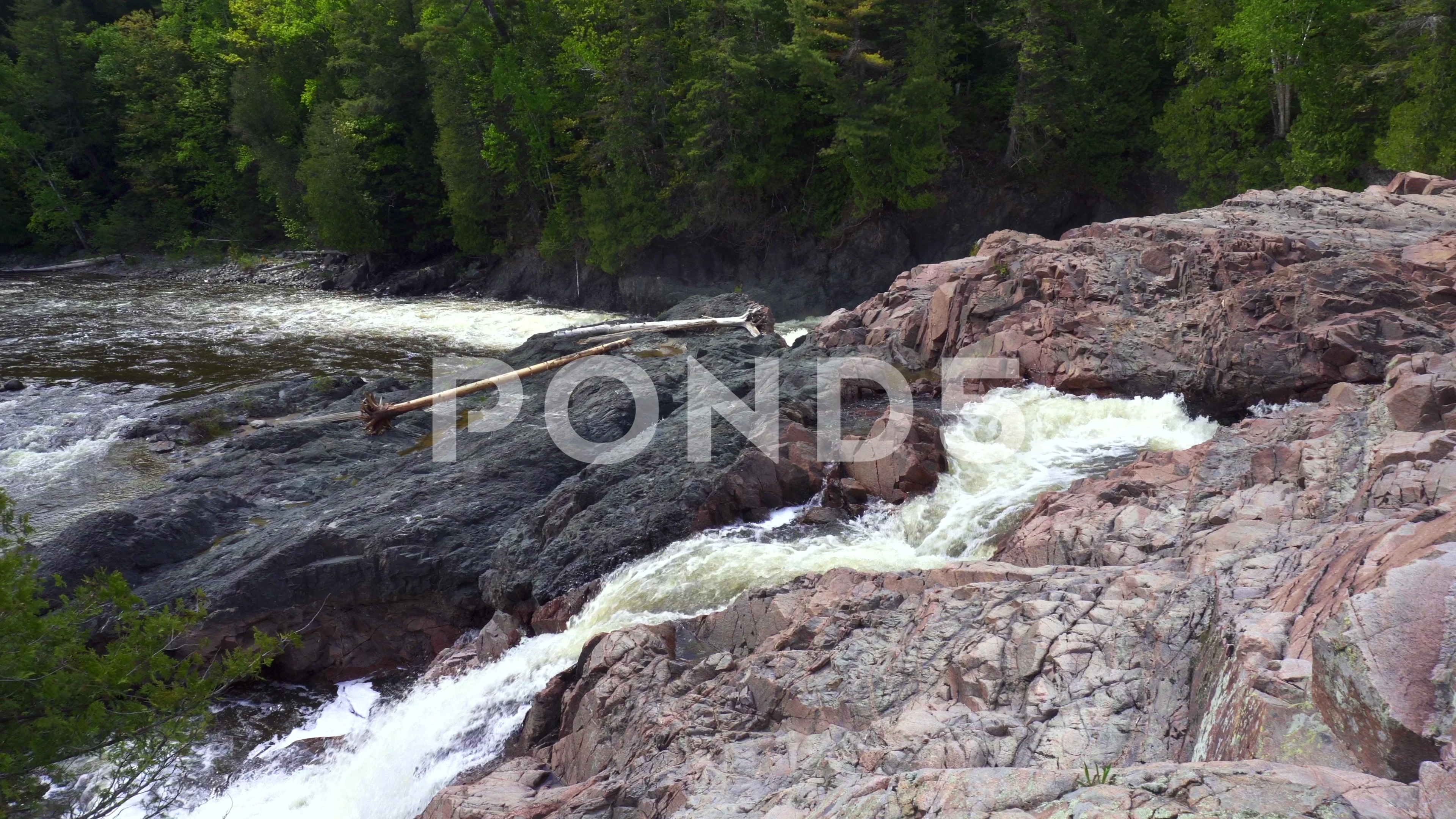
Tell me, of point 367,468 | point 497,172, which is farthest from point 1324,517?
point 497,172

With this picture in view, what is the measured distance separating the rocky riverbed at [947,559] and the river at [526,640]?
0.22 feet

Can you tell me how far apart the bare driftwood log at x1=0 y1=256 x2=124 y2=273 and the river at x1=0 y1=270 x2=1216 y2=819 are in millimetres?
20952

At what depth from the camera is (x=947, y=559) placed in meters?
9.88

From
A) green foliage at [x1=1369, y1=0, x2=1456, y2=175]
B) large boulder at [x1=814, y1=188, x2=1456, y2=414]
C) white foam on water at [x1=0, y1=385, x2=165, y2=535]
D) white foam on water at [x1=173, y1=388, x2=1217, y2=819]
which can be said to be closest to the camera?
white foam on water at [x1=173, y1=388, x2=1217, y2=819]

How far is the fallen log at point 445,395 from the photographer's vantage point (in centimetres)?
1578

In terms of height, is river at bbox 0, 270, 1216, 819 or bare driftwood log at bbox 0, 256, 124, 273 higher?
bare driftwood log at bbox 0, 256, 124, 273

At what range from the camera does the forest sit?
23391 millimetres

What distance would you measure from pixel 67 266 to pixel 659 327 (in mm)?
35815

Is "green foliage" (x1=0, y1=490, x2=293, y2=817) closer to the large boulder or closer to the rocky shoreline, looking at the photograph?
the rocky shoreline

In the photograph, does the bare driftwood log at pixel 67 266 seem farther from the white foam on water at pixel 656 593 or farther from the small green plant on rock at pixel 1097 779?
the small green plant on rock at pixel 1097 779

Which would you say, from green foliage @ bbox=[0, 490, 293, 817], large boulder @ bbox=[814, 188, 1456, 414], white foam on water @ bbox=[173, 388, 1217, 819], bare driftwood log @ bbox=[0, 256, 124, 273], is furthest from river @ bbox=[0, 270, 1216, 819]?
bare driftwood log @ bbox=[0, 256, 124, 273]

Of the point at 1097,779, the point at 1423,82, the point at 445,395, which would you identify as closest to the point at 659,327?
the point at 445,395

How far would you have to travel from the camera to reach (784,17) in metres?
27.7

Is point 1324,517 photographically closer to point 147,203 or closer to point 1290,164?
point 1290,164
